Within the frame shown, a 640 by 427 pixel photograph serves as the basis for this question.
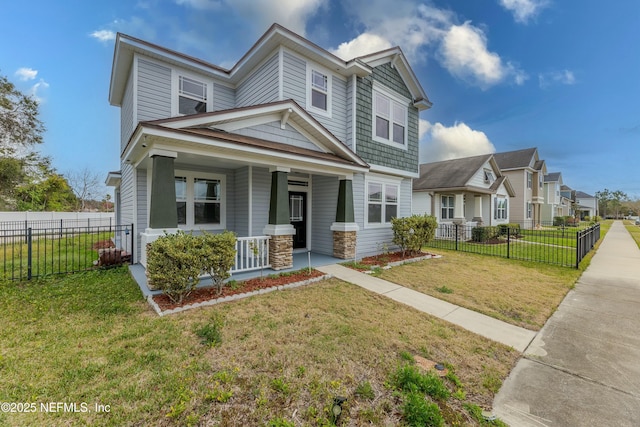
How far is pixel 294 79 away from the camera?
865cm

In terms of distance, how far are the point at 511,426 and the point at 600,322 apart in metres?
4.07

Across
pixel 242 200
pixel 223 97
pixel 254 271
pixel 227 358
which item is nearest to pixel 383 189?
pixel 242 200

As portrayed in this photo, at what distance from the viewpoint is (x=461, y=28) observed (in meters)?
12.6

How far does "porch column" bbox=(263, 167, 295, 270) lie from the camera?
7227 millimetres

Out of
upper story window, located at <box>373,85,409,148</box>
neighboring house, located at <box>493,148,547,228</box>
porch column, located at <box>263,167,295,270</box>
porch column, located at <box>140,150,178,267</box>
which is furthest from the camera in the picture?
neighboring house, located at <box>493,148,547,228</box>

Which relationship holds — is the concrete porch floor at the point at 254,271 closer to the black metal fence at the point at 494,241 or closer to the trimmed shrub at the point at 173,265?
the trimmed shrub at the point at 173,265

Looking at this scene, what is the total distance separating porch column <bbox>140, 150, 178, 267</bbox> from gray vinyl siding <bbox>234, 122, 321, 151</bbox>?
83.8 inches

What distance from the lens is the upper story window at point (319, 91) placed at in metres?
9.03

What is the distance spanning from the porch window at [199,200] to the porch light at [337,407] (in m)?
7.21

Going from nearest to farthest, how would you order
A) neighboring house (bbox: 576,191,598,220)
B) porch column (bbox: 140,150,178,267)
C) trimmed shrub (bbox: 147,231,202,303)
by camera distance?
trimmed shrub (bbox: 147,231,202,303) → porch column (bbox: 140,150,178,267) → neighboring house (bbox: 576,191,598,220)

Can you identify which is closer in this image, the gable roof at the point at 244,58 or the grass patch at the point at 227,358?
the grass patch at the point at 227,358

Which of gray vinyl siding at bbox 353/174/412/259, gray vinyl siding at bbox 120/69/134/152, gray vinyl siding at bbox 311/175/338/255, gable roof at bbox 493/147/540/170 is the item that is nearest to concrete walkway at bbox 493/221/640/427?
gray vinyl siding at bbox 353/174/412/259

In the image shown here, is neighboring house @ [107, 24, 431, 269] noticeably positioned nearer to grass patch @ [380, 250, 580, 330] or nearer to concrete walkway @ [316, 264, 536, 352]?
concrete walkway @ [316, 264, 536, 352]

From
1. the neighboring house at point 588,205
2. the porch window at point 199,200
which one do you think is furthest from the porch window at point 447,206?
the neighboring house at point 588,205
